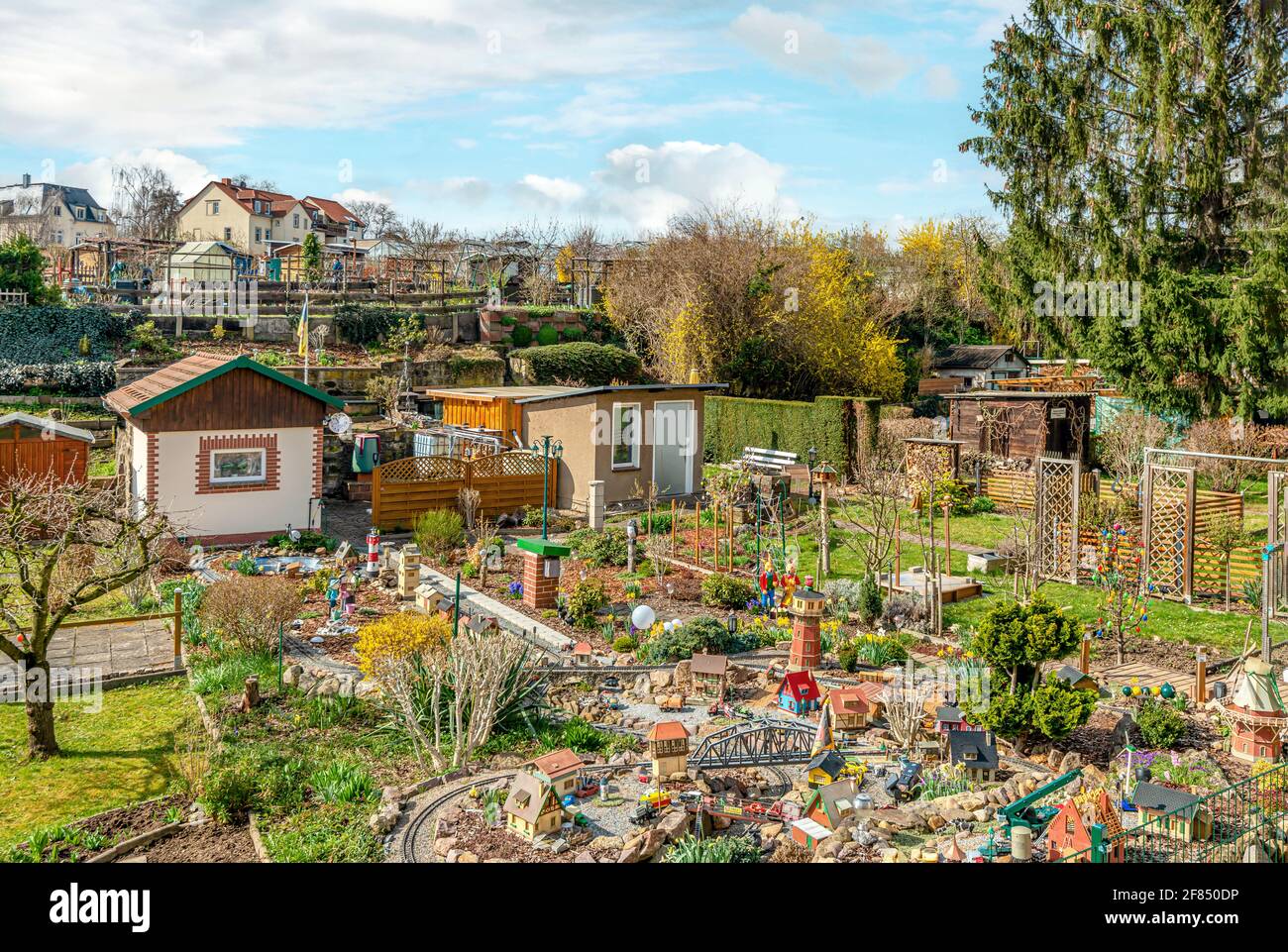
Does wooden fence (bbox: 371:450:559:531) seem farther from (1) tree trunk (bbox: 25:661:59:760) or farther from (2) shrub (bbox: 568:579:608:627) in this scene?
(1) tree trunk (bbox: 25:661:59:760)

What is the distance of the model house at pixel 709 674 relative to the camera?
11445 millimetres

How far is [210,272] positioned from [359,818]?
3847cm

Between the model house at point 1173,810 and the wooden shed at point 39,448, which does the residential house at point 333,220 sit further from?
the model house at point 1173,810

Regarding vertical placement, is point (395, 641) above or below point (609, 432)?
below

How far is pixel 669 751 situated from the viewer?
891 cm

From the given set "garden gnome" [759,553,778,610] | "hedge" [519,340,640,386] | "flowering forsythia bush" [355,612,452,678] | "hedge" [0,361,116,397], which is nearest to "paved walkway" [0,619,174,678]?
"flowering forsythia bush" [355,612,452,678]

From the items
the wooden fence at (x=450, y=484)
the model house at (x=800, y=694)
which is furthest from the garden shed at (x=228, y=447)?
the model house at (x=800, y=694)

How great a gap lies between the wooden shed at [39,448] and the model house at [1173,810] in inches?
775

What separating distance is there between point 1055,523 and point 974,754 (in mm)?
9391

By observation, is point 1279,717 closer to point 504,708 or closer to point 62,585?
point 504,708

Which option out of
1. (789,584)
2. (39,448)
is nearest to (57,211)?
(39,448)

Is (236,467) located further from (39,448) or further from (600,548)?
(600,548)

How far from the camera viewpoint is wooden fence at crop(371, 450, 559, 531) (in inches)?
814
